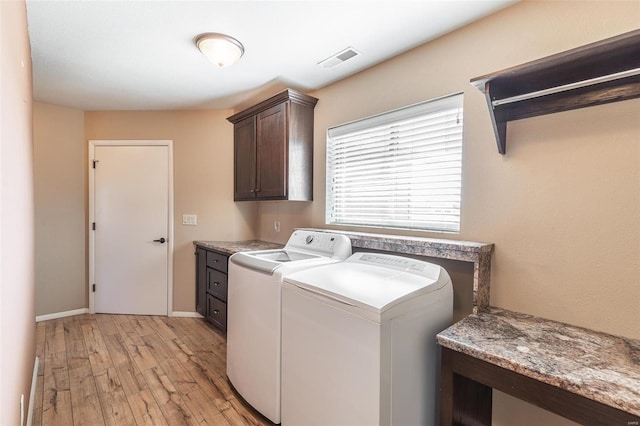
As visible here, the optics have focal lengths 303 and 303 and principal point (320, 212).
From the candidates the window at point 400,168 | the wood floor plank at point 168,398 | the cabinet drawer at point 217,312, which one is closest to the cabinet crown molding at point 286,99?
the window at point 400,168

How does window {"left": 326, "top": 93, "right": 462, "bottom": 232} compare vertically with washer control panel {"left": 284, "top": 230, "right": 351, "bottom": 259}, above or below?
above

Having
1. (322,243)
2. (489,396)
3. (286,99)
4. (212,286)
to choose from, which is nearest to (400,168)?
(322,243)

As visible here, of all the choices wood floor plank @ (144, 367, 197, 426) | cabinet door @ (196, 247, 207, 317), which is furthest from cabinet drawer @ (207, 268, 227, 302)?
wood floor plank @ (144, 367, 197, 426)

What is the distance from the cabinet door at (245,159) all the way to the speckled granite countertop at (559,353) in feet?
7.74

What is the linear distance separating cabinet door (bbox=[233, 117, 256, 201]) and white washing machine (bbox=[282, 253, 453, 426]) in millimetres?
1702

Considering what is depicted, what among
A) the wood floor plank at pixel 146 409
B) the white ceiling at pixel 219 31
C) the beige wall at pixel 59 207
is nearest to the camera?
the white ceiling at pixel 219 31

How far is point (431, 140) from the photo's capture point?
1.97m

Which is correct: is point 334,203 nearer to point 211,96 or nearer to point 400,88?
point 400,88

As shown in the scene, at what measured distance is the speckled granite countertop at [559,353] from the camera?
0.91 meters

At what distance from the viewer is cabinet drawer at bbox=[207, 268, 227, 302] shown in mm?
2957

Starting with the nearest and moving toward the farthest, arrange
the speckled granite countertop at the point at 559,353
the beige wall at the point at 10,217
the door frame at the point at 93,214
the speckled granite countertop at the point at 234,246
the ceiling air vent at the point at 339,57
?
the speckled granite countertop at the point at 559,353 < the beige wall at the point at 10,217 < the ceiling air vent at the point at 339,57 < the speckled granite countertop at the point at 234,246 < the door frame at the point at 93,214

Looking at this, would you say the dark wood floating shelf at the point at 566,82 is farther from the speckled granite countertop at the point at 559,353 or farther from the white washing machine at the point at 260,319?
the white washing machine at the point at 260,319

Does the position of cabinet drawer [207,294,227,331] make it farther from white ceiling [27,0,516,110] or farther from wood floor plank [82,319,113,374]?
white ceiling [27,0,516,110]

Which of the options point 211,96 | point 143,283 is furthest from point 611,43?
point 143,283
